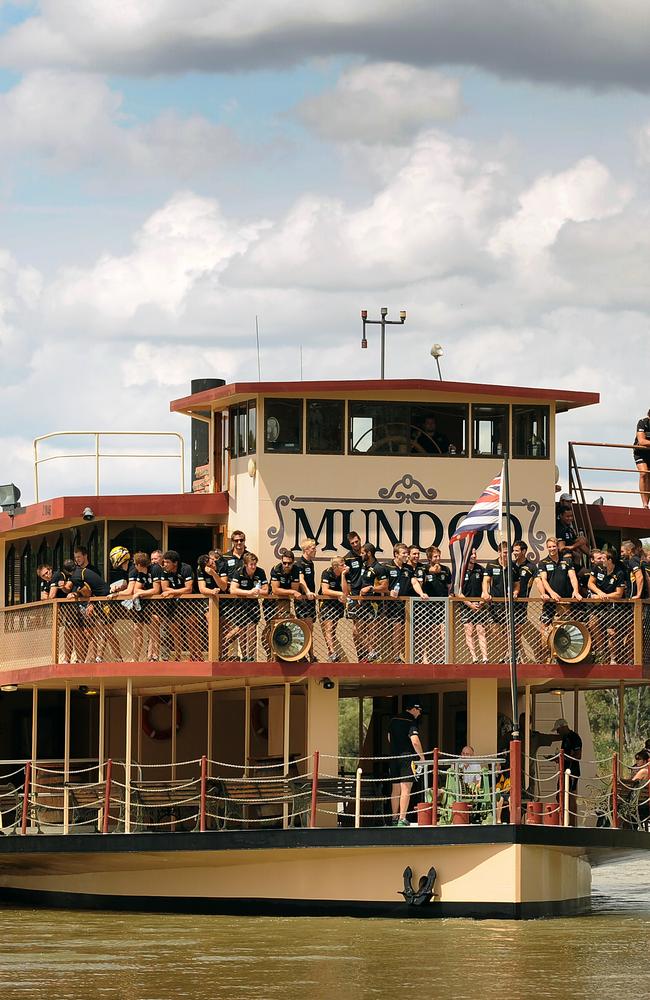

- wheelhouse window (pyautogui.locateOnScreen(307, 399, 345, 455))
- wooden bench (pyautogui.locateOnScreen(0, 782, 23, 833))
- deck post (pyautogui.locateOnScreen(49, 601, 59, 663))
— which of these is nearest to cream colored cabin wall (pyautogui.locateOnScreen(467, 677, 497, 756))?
wheelhouse window (pyautogui.locateOnScreen(307, 399, 345, 455))

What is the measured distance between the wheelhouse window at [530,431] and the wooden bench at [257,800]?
6.26 metres

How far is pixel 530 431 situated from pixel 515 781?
7211mm

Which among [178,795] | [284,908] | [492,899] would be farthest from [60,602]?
[492,899]

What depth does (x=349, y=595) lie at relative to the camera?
25.6 metres

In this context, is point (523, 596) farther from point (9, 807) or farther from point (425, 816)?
point (9, 807)

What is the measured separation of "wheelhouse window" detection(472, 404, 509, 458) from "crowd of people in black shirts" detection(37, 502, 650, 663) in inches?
91.5

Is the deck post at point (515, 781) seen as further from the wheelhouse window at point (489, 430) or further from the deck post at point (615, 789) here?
the wheelhouse window at point (489, 430)

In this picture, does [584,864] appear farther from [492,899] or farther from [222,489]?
[222,489]

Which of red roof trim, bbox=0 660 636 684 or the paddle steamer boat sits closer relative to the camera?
the paddle steamer boat

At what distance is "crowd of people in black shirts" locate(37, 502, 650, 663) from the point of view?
25328mm

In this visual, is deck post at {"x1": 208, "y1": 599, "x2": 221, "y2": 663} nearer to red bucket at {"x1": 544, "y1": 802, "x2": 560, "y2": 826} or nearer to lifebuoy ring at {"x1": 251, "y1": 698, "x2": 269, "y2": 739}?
lifebuoy ring at {"x1": 251, "y1": 698, "x2": 269, "y2": 739}

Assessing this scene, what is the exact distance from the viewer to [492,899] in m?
23.8

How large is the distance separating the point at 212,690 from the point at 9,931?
6177 mm

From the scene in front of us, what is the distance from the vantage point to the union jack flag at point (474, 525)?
995 inches
